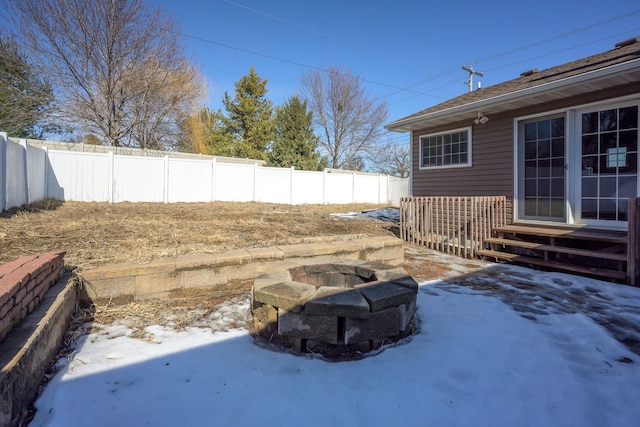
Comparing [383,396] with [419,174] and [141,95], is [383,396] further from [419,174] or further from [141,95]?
[141,95]

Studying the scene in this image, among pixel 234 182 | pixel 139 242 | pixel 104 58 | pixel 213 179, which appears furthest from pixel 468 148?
pixel 104 58

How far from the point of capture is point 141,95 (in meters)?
13.7

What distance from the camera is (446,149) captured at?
22.4 ft

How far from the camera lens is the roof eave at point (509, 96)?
4008 mm

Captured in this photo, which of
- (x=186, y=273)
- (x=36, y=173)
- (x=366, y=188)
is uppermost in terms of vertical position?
(x=366, y=188)

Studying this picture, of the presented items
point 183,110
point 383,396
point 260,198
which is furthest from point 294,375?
point 183,110

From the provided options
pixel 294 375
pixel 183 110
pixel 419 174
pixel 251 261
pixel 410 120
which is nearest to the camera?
pixel 294 375

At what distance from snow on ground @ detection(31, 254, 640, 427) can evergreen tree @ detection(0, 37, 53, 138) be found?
535 inches

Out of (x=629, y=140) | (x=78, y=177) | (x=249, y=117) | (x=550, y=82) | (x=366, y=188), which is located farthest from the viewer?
(x=249, y=117)

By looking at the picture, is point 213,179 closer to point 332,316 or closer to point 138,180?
point 138,180

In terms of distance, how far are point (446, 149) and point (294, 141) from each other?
540 inches

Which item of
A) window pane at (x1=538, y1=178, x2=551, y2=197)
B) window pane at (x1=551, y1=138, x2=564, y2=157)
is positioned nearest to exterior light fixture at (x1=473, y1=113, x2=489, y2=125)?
window pane at (x1=551, y1=138, x2=564, y2=157)

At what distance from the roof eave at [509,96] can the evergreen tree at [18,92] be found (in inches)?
502

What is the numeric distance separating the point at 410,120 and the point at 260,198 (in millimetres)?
7472
